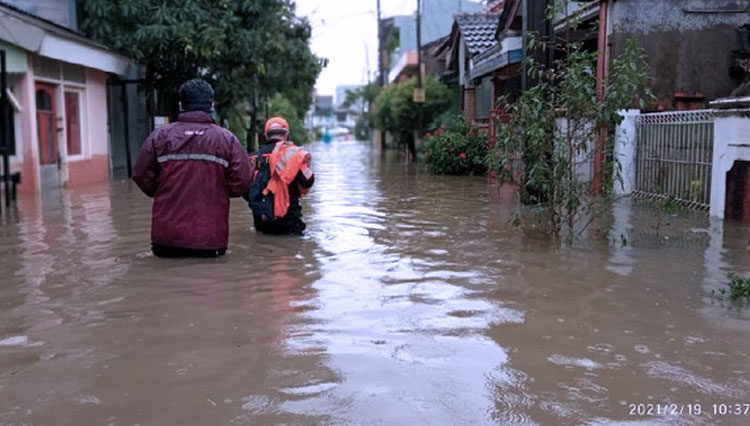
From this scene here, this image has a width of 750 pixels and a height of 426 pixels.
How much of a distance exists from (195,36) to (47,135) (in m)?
4.14

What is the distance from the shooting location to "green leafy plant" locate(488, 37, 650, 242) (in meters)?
7.50

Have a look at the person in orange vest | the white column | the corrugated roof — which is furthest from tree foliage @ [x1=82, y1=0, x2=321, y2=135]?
the person in orange vest

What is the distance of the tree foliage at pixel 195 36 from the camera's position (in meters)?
17.5

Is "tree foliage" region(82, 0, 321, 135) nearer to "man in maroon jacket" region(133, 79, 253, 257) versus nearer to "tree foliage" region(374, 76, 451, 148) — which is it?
"tree foliage" region(374, 76, 451, 148)

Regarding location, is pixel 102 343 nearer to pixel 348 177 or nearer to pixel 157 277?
pixel 157 277

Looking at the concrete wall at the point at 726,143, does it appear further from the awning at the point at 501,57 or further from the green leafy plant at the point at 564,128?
the awning at the point at 501,57

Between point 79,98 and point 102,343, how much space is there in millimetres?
14277

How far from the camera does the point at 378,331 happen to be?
480 centimetres

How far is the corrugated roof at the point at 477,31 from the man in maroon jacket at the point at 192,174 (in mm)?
17637

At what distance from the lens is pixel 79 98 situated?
57.2 feet

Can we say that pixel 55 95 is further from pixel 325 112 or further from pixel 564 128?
pixel 325 112

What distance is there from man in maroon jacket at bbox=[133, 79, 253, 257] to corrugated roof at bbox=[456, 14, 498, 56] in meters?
17.6

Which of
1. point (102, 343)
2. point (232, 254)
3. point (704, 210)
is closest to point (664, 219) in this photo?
point (704, 210)

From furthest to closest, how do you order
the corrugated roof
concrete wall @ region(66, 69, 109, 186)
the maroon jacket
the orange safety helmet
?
the corrugated roof
concrete wall @ region(66, 69, 109, 186)
the orange safety helmet
the maroon jacket
